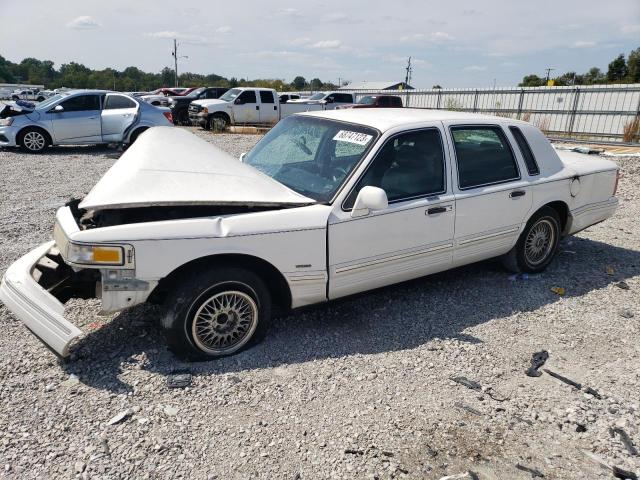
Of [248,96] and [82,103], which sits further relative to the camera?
[248,96]

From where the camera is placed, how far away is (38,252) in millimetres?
3771

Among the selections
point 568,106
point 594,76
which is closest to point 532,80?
point 594,76

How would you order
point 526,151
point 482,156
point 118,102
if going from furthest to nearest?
point 118,102 < point 526,151 < point 482,156

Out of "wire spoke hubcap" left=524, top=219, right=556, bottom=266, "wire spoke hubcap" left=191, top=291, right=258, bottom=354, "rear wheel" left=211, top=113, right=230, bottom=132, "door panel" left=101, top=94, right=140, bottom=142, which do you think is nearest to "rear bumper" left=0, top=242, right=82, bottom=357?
"wire spoke hubcap" left=191, top=291, right=258, bottom=354

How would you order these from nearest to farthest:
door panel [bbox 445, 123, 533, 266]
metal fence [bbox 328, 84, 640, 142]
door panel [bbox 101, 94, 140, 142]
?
1. door panel [bbox 445, 123, 533, 266]
2. door panel [bbox 101, 94, 140, 142]
3. metal fence [bbox 328, 84, 640, 142]

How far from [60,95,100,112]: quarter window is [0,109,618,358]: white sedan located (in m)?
9.93

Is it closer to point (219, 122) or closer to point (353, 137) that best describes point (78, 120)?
point (219, 122)

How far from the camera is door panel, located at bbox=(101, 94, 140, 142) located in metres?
13.4

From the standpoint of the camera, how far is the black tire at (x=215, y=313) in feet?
10.6

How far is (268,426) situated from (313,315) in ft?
4.72

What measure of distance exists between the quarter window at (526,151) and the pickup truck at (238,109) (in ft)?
52.5

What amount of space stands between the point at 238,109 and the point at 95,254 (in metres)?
18.4

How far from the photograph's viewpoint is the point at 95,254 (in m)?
3.01

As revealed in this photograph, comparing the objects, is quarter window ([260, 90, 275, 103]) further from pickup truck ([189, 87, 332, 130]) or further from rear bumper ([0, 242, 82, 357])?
rear bumper ([0, 242, 82, 357])
